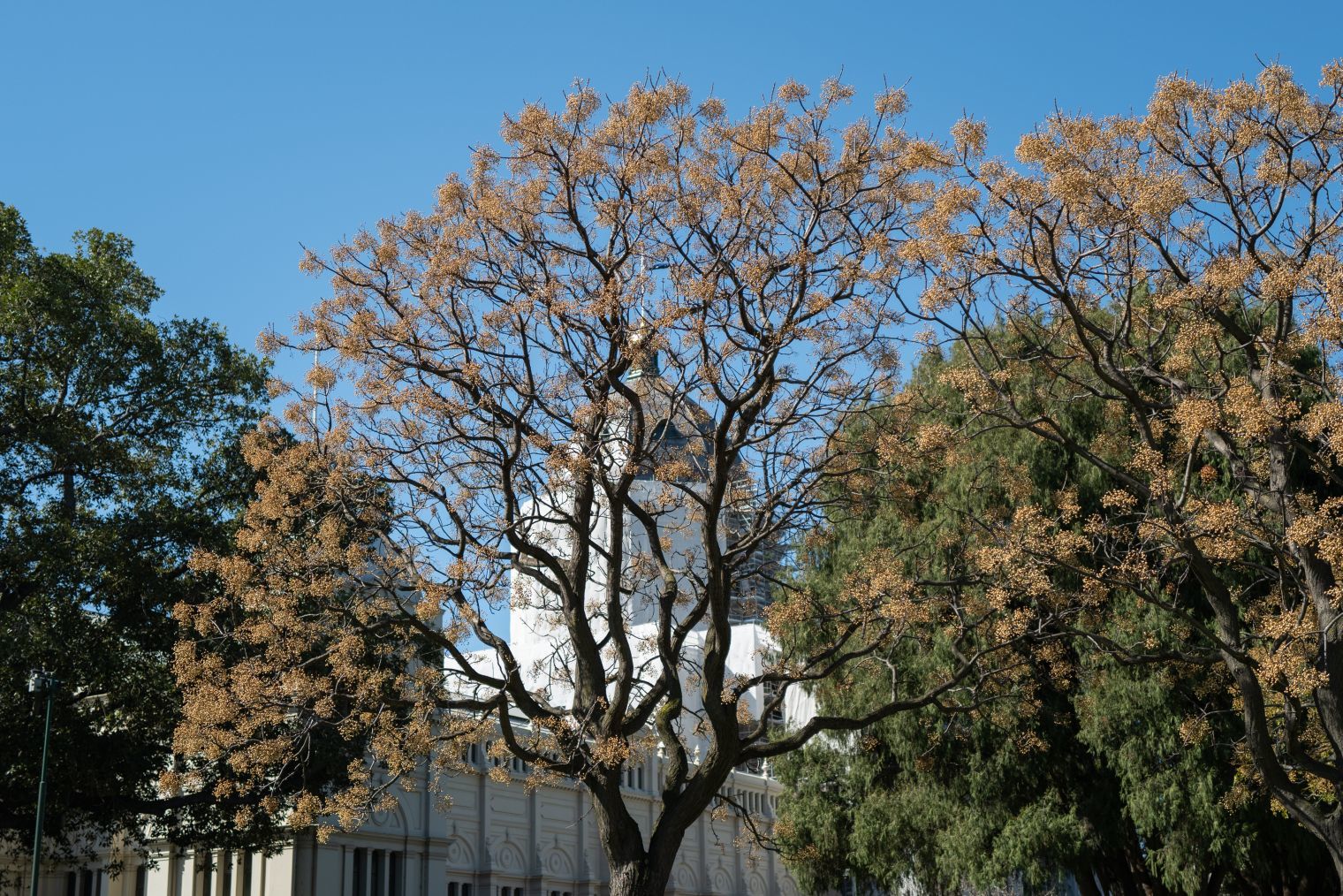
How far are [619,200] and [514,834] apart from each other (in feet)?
51.8

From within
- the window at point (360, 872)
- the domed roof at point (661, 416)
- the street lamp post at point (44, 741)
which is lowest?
the window at point (360, 872)

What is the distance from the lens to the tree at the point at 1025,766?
20656mm

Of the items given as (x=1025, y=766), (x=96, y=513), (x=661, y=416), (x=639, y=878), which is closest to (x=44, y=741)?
(x=96, y=513)

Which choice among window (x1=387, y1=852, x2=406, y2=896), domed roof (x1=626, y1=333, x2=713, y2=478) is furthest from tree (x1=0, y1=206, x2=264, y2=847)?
domed roof (x1=626, y1=333, x2=713, y2=478)

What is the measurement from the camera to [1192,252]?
1591 cm

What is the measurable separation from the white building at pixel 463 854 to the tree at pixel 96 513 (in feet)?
8.29

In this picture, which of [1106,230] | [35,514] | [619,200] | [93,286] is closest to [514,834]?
[35,514]

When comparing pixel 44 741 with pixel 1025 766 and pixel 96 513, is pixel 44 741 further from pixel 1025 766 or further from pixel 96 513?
pixel 1025 766

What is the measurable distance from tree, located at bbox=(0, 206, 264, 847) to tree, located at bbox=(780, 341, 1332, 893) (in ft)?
34.3

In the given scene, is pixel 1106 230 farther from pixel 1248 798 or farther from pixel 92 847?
pixel 92 847

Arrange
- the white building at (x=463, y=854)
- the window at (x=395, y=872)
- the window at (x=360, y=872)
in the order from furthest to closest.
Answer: the window at (x=395, y=872)
the window at (x=360, y=872)
the white building at (x=463, y=854)

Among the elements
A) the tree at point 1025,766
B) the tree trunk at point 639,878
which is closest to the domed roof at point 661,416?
the tree at point 1025,766

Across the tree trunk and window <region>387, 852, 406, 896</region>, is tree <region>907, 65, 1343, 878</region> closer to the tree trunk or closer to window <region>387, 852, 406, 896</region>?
the tree trunk

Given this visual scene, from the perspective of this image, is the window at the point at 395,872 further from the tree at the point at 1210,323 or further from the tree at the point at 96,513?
the tree at the point at 1210,323
